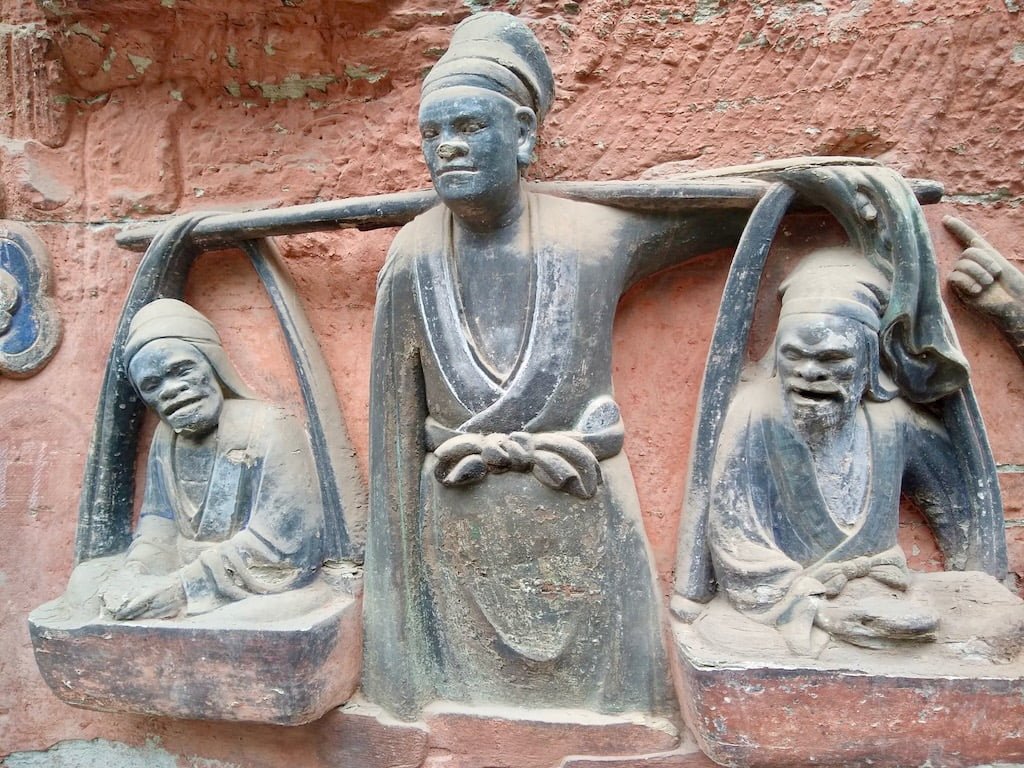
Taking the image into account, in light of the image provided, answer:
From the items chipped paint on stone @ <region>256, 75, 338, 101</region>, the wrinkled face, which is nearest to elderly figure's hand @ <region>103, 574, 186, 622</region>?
the wrinkled face

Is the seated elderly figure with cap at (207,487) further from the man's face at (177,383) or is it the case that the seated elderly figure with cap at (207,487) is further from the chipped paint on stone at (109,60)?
the chipped paint on stone at (109,60)

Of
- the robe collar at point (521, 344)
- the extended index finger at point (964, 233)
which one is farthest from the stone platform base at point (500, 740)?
the extended index finger at point (964, 233)

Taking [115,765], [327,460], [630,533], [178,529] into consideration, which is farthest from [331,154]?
[115,765]

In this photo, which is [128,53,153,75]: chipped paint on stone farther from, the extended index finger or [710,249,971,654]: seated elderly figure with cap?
the extended index finger

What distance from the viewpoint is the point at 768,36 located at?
2326 mm

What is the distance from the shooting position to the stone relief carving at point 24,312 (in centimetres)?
272

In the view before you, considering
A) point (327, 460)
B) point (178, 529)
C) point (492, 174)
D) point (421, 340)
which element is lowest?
point (178, 529)

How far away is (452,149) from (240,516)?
1209 mm

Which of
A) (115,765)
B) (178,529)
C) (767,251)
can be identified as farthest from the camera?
(115,765)

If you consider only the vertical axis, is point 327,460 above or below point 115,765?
above

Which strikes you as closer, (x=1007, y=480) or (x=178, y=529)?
(x=1007, y=480)

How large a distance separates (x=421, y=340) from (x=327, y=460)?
50cm

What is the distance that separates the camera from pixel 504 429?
2.13m

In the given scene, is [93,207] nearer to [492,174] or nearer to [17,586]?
[17,586]
